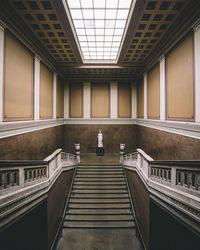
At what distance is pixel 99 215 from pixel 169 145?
15.9 feet

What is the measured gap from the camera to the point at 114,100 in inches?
573

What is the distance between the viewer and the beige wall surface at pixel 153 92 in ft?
30.4

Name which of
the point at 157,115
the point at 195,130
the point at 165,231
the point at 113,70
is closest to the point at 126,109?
the point at 113,70

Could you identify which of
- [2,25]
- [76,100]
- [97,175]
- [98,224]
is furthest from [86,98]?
[98,224]

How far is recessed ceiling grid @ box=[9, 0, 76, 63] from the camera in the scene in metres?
5.64

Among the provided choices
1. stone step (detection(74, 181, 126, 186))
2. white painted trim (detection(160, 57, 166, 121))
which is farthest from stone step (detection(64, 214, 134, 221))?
white painted trim (detection(160, 57, 166, 121))

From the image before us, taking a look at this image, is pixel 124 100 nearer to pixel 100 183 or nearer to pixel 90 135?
pixel 90 135

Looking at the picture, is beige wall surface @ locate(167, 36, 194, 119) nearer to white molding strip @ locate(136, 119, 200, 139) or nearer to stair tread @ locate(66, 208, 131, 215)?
white molding strip @ locate(136, 119, 200, 139)

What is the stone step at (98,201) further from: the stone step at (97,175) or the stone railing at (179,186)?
the stone railing at (179,186)

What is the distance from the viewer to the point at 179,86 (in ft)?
22.4

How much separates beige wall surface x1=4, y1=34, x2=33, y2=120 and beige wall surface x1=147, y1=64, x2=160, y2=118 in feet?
22.6

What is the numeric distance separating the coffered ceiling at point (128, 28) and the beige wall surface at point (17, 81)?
74 centimetres

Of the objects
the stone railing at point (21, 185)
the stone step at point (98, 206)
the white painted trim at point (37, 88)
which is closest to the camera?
the stone railing at point (21, 185)

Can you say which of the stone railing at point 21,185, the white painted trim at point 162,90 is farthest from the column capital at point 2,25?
the white painted trim at point 162,90
